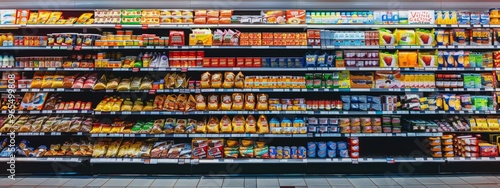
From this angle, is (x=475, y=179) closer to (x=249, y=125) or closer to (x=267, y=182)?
(x=267, y=182)

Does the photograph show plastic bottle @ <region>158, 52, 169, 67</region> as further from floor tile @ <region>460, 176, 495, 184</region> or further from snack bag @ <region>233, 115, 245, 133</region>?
floor tile @ <region>460, 176, 495, 184</region>

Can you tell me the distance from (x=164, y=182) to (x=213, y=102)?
3.91 feet

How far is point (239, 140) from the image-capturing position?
4035 millimetres

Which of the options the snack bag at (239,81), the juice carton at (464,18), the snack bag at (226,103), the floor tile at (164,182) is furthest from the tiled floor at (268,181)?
the juice carton at (464,18)

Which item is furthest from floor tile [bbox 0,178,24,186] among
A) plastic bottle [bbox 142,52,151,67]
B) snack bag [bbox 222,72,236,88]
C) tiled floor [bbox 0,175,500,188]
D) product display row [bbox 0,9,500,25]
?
snack bag [bbox 222,72,236,88]

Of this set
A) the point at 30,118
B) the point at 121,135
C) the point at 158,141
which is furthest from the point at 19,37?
the point at 158,141

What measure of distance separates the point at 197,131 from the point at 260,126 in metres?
0.84

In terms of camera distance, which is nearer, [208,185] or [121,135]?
[208,185]

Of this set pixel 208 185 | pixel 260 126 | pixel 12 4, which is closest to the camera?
pixel 208 185

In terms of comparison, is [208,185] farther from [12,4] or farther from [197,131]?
[12,4]

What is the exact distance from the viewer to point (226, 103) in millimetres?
3904

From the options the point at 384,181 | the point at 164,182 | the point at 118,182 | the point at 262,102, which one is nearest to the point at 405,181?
the point at 384,181

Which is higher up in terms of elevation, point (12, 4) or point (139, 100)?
point (12, 4)

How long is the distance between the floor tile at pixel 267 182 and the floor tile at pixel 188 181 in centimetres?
79
